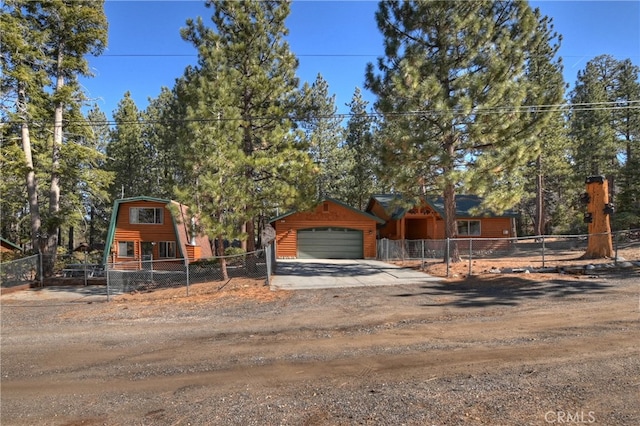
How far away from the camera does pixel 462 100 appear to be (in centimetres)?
1539

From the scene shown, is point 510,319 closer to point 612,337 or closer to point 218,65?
point 612,337

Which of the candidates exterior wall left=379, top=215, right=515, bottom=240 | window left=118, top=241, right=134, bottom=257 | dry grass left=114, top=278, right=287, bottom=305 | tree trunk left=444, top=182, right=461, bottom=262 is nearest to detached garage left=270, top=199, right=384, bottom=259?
exterior wall left=379, top=215, right=515, bottom=240

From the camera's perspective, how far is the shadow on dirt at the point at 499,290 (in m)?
10.2

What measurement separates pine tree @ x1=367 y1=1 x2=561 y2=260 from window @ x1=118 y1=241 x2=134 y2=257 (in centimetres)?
1842

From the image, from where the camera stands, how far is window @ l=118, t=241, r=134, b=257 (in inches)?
1064

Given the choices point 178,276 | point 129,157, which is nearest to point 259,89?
point 178,276

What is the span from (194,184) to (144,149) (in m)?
28.3

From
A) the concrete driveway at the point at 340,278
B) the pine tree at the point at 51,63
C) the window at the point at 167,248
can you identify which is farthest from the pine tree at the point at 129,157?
the concrete driveway at the point at 340,278

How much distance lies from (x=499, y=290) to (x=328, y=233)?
57.3 ft

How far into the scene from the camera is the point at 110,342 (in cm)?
777

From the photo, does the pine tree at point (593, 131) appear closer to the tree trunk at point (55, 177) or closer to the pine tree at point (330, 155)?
the pine tree at point (330, 155)

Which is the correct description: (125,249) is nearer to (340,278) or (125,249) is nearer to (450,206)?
(340,278)

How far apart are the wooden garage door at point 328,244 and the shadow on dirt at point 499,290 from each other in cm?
1459

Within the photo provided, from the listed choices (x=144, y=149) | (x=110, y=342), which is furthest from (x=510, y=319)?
(x=144, y=149)
